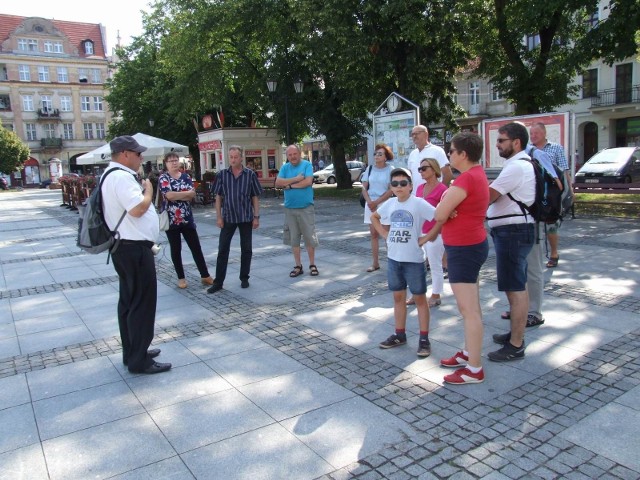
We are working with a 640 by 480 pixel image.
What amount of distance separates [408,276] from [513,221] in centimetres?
93

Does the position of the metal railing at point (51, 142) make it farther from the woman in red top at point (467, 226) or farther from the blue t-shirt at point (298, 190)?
Result: the woman in red top at point (467, 226)

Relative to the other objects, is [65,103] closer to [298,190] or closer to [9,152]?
[9,152]

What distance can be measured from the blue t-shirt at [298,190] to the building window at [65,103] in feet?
222

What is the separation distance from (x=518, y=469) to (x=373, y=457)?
78 cm

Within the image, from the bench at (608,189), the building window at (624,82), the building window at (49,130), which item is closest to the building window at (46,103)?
the building window at (49,130)

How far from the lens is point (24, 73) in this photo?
62.5 meters

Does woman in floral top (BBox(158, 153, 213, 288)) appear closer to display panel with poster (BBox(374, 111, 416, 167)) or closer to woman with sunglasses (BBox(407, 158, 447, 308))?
woman with sunglasses (BBox(407, 158, 447, 308))

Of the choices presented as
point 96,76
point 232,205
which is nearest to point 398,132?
point 232,205

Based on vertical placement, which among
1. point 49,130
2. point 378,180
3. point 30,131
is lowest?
point 378,180

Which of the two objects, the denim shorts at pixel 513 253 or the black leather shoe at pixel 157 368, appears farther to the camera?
the black leather shoe at pixel 157 368

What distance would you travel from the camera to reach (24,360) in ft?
15.5

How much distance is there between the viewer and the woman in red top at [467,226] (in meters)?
3.66

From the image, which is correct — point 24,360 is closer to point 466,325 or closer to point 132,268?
point 132,268

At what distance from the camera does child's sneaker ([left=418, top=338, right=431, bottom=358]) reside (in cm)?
441
